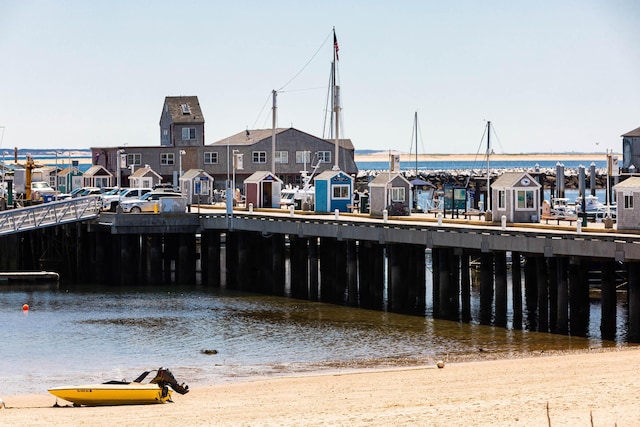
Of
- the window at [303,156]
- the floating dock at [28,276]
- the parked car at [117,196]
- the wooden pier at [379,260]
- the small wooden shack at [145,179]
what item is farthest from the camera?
the window at [303,156]

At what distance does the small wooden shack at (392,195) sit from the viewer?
59.1 m

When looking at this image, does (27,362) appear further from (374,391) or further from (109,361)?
(374,391)

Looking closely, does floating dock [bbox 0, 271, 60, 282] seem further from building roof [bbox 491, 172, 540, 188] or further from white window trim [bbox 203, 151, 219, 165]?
white window trim [bbox 203, 151, 219, 165]

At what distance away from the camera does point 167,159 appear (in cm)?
9794

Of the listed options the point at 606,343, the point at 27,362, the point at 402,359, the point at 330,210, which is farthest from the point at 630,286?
the point at 330,210

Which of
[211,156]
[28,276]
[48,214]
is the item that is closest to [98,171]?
[211,156]

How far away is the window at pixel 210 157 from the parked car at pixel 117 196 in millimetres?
20063

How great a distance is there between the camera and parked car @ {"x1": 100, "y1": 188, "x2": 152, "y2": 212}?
67.2m

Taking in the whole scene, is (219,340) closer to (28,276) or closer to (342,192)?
(28,276)

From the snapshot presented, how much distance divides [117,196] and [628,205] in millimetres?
36631

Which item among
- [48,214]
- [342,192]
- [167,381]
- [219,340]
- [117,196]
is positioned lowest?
[219,340]

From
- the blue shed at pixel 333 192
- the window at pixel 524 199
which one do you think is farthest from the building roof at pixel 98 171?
the window at pixel 524 199

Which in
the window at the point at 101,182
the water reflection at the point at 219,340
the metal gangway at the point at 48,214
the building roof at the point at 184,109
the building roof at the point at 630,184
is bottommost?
the water reflection at the point at 219,340

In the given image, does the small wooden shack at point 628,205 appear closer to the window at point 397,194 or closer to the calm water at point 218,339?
the calm water at point 218,339
